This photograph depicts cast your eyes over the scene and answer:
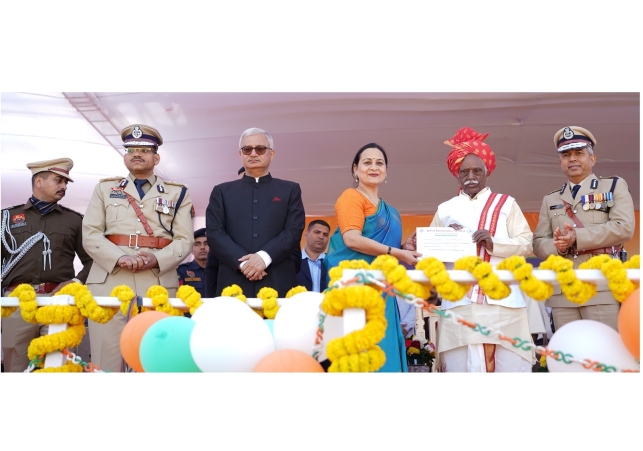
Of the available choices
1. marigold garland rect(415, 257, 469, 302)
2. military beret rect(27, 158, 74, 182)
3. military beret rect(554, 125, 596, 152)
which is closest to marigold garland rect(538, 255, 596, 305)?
marigold garland rect(415, 257, 469, 302)

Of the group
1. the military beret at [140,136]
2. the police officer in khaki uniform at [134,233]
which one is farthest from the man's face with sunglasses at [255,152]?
the military beret at [140,136]

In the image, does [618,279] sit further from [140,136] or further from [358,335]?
[140,136]

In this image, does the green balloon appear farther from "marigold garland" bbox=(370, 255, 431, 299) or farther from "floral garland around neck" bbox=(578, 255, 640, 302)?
"floral garland around neck" bbox=(578, 255, 640, 302)

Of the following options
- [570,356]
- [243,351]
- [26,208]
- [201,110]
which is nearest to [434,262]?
[570,356]

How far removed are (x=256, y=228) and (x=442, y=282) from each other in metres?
1.91

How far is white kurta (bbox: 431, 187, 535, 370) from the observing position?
376cm

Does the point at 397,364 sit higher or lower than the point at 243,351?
lower

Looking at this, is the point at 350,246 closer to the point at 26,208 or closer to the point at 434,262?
the point at 434,262

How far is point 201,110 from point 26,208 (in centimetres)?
218

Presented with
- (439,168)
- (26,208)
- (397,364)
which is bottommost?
(397,364)

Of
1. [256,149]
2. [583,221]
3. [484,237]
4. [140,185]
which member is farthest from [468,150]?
[140,185]

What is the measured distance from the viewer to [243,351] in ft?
9.27

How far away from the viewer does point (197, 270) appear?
629cm
